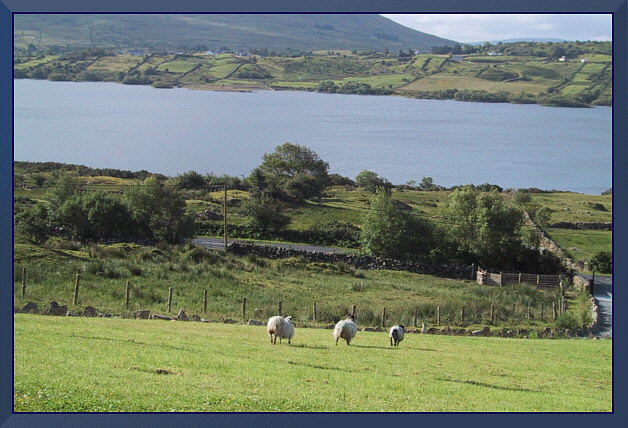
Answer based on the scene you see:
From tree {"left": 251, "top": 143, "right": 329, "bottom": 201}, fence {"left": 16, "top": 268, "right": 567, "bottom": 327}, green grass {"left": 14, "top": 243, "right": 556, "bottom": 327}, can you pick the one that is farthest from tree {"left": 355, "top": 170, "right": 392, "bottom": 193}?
fence {"left": 16, "top": 268, "right": 567, "bottom": 327}

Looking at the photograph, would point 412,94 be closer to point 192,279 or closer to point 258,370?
point 192,279

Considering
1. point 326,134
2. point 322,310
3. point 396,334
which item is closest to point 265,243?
point 322,310

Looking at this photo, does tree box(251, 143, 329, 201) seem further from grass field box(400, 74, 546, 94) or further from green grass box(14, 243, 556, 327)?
green grass box(14, 243, 556, 327)

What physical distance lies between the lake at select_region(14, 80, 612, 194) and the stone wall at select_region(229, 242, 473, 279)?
21940 millimetres

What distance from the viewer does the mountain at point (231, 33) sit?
52.8m

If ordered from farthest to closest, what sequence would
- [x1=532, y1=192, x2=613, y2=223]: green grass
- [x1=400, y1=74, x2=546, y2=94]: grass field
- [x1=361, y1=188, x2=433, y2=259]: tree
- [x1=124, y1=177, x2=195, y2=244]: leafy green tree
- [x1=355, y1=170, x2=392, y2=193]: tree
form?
[x1=400, y1=74, x2=546, y2=94]: grass field, [x1=355, y1=170, x2=392, y2=193]: tree, [x1=532, y1=192, x2=613, y2=223]: green grass, [x1=361, y1=188, x2=433, y2=259]: tree, [x1=124, y1=177, x2=195, y2=244]: leafy green tree

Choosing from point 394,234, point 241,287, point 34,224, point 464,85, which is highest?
point 464,85

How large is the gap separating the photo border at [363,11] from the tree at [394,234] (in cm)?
2936

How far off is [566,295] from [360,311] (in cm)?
1274

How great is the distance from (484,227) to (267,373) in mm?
29318

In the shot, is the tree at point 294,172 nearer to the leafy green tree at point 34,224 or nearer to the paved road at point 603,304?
the leafy green tree at point 34,224

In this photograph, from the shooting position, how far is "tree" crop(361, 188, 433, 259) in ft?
117

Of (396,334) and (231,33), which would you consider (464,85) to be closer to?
(231,33)

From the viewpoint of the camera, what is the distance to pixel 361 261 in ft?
114
